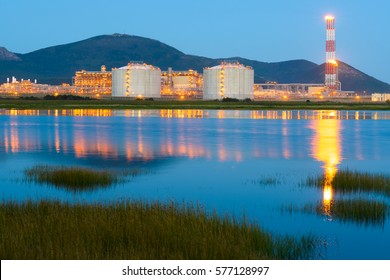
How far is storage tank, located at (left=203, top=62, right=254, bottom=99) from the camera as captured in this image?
544ft

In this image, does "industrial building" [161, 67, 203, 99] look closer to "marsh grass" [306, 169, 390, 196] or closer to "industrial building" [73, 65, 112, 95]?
"industrial building" [73, 65, 112, 95]

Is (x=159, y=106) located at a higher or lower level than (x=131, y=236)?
higher

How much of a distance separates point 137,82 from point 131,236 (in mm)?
158836

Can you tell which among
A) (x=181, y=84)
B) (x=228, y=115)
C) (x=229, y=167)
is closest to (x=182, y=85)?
(x=181, y=84)

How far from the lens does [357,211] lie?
48.2 ft

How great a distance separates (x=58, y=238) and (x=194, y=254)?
2.43 meters

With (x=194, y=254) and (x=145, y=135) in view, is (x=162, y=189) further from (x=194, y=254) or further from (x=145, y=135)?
(x=145, y=135)

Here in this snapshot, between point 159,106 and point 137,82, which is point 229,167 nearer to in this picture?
point 159,106

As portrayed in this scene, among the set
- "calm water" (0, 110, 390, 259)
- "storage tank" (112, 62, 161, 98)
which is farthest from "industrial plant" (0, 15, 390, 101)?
"calm water" (0, 110, 390, 259)

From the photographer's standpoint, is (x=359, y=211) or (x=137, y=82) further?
(x=137, y=82)

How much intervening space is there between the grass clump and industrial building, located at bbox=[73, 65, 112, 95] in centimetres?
16397

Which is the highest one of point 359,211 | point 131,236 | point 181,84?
point 181,84

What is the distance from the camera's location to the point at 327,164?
86.6 feet
